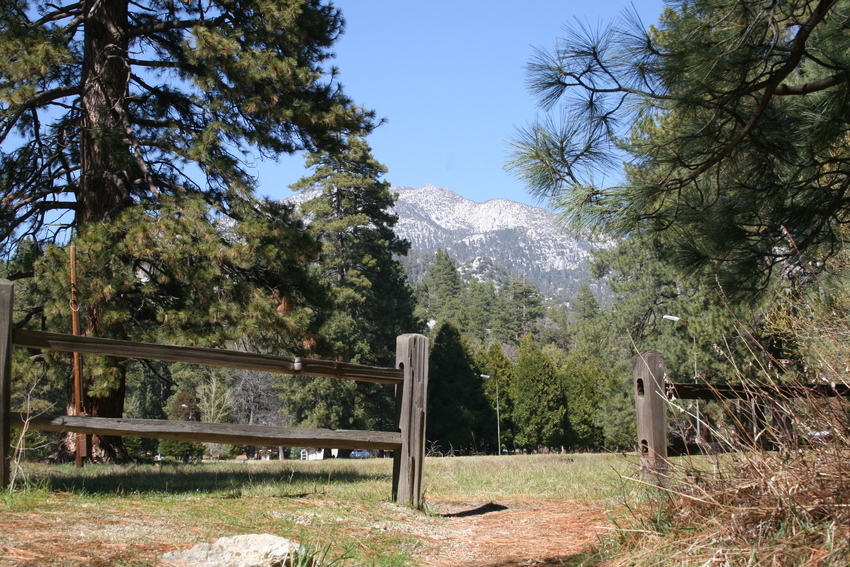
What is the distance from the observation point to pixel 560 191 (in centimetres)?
605

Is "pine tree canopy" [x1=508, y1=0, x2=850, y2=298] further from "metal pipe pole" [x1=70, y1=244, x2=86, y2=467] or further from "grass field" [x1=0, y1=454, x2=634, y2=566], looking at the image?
"metal pipe pole" [x1=70, y1=244, x2=86, y2=467]

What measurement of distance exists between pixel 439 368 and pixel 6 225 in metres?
32.2

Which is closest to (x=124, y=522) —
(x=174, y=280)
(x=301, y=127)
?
(x=174, y=280)

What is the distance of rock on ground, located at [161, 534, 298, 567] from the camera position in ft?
9.41

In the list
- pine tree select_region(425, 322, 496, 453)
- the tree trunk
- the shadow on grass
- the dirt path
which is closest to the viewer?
the dirt path

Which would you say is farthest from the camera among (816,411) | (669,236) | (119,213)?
(119,213)

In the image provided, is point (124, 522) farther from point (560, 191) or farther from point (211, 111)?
point (211, 111)

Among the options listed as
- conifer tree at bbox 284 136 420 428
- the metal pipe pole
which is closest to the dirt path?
the metal pipe pole

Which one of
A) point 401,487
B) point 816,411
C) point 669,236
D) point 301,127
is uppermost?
point 301,127

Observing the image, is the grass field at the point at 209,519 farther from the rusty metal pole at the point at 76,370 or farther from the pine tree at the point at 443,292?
the pine tree at the point at 443,292

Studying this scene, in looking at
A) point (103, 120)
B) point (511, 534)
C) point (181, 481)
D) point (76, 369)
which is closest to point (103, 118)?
point (103, 120)

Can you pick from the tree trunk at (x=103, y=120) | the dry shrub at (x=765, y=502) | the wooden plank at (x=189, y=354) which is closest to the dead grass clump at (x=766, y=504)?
the dry shrub at (x=765, y=502)

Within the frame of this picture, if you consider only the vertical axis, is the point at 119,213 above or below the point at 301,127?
below

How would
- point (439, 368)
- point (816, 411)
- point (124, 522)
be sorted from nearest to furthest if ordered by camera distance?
point (816, 411), point (124, 522), point (439, 368)
